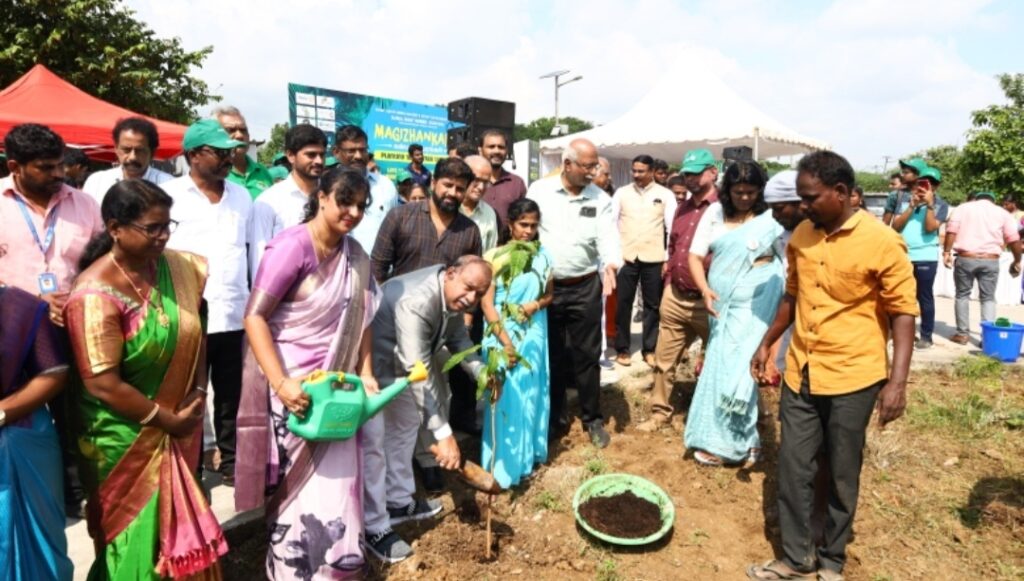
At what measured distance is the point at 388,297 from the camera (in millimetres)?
2674

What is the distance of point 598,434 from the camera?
399 centimetres

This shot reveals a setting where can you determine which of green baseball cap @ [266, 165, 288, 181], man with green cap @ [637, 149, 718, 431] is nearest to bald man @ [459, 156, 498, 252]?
man with green cap @ [637, 149, 718, 431]

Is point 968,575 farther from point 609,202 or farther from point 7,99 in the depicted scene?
point 7,99

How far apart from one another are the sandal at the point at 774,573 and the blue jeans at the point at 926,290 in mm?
4834

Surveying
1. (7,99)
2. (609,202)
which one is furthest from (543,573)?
(7,99)

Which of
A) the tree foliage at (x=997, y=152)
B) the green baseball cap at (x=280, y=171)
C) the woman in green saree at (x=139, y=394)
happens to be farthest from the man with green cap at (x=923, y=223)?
the tree foliage at (x=997, y=152)

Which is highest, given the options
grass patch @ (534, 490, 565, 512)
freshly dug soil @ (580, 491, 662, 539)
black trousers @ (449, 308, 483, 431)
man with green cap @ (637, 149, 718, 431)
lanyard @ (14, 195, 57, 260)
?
lanyard @ (14, 195, 57, 260)

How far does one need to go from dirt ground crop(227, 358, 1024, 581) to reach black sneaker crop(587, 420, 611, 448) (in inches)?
2.1

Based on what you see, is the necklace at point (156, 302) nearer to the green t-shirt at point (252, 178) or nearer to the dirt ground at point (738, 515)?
the dirt ground at point (738, 515)

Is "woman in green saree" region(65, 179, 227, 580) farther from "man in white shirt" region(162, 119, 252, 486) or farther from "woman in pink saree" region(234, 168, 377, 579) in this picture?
"man in white shirt" region(162, 119, 252, 486)

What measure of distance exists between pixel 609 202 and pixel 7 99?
30.5 feet

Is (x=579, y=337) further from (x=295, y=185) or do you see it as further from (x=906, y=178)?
(x=906, y=178)

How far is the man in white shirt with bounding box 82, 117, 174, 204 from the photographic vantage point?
2994mm

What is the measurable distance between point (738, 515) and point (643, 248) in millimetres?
2897
